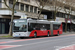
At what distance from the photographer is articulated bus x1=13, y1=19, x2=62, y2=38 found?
22.8 metres

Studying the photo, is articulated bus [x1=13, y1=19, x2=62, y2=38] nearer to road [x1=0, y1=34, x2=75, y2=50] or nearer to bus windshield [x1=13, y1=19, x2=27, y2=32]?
bus windshield [x1=13, y1=19, x2=27, y2=32]

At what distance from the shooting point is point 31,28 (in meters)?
24.1

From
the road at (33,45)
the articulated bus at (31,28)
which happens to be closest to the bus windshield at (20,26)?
the articulated bus at (31,28)

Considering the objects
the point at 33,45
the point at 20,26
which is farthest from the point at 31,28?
the point at 33,45

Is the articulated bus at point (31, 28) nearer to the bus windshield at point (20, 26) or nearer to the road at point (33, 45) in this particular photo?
the bus windshield at point (20, 26)

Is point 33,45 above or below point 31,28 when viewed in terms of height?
below

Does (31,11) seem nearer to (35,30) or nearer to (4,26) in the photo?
(4,26)

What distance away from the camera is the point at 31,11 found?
38.9 meters

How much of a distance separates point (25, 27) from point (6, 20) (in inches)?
469

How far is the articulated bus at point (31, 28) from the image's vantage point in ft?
74.9

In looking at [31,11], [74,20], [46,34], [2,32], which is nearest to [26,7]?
[31,11]

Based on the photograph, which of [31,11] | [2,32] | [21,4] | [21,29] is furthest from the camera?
[31,11]

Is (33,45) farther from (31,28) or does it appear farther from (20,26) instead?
(31,28)

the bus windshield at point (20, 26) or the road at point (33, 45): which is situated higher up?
the bus windshield at point (20, 26)
